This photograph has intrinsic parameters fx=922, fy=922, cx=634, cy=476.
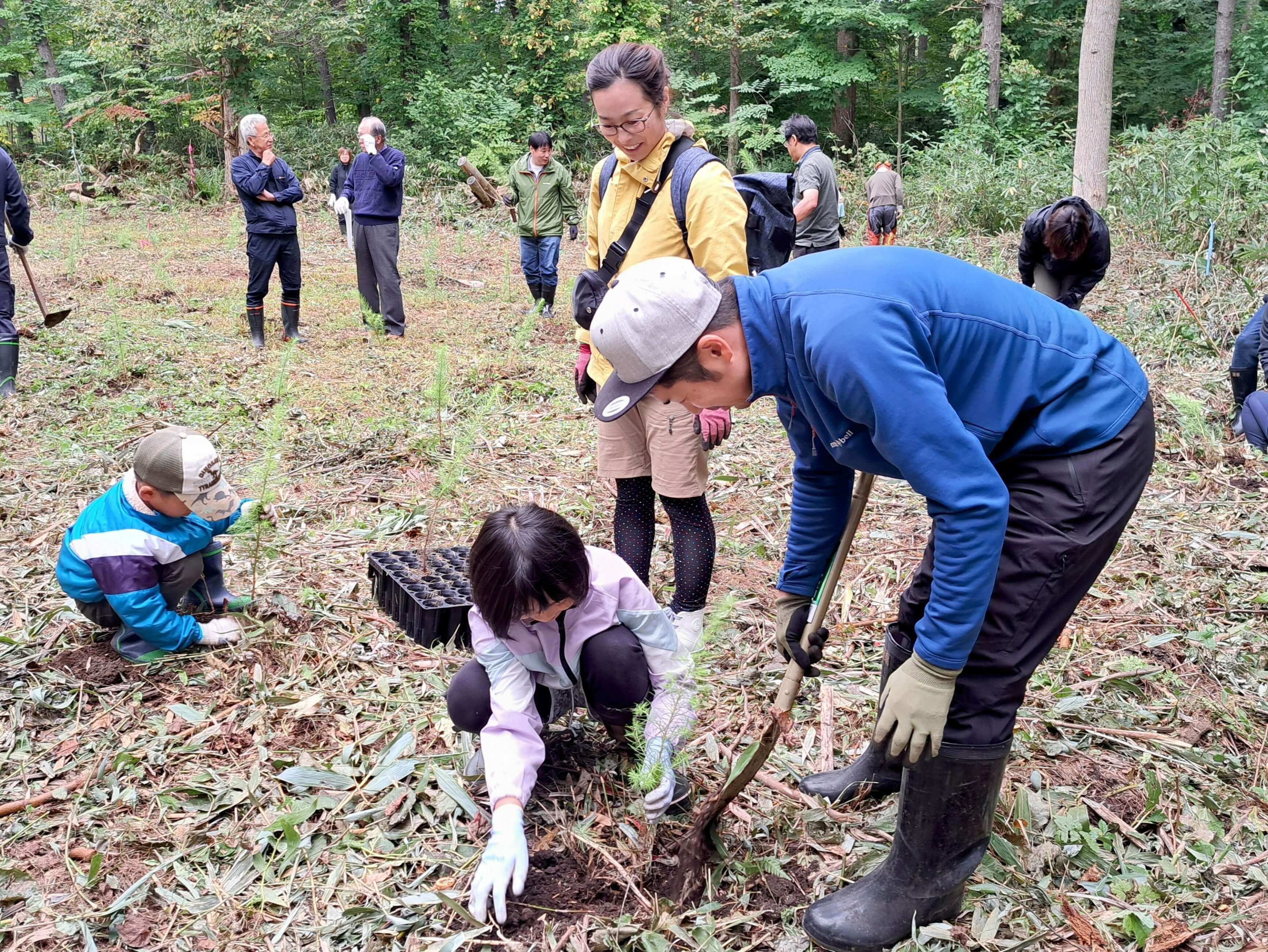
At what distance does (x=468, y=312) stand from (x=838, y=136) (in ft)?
49.6

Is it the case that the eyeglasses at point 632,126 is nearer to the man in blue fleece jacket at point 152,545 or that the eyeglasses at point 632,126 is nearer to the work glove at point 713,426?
the work glove at point 713,426

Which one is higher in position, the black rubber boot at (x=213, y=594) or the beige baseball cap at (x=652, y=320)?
the beige baseball cap at (x=652, y=320)

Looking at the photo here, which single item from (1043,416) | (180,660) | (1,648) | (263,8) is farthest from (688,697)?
(263,8)

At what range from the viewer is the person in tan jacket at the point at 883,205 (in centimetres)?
1069

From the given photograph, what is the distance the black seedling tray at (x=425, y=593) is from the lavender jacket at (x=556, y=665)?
2.65ft

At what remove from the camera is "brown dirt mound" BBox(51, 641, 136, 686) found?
3170 millimetres

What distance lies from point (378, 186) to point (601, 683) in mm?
6957

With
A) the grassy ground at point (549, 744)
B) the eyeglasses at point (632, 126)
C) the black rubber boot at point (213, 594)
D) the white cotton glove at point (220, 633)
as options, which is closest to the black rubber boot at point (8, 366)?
the grassy ground at point (549, 744)

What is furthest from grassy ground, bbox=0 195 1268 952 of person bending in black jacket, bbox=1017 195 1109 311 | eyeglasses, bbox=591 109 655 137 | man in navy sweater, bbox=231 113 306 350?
man in navy sweater, bbox=231 113 306 350

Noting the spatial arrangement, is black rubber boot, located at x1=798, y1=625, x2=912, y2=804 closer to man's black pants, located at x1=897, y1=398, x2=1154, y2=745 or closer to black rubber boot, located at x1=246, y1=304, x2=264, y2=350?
man's black pants, located at x1=897, y1=398, x2=1154, y2=745

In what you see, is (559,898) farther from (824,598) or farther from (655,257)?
(655,257)

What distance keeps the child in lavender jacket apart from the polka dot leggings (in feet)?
2.20

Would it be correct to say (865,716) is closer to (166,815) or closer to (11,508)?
(166,815)

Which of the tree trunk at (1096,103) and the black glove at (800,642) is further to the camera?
the tree trunk at (1096,103)
